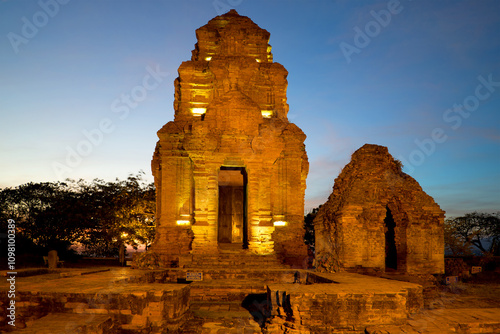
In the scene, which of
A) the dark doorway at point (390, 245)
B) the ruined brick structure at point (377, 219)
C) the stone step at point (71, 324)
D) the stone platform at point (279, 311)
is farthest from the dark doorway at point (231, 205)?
the stone step at point (71, 324)

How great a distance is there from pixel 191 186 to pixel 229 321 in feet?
33.2

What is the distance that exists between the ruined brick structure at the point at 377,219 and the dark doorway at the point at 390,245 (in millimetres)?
119

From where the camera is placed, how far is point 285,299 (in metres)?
8.41

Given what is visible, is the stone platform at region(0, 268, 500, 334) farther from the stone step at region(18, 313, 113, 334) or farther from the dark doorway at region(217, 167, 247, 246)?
the dark doorway at region(217, 167, 247, 246)

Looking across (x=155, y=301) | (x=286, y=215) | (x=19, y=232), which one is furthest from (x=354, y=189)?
(x=19, y=232)

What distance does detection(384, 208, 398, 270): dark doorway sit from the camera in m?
18.7

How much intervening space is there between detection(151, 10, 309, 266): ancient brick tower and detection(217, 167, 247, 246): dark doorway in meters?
0.06

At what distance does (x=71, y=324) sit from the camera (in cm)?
708

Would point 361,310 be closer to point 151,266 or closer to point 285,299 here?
point 285,299

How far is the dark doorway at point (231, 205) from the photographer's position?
21.0 meters

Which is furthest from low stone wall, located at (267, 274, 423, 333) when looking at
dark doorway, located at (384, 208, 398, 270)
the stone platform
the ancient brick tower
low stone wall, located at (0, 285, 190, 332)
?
dark doorway, located at (384, 208, 398, 270)

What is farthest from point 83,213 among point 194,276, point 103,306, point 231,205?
point 103,306

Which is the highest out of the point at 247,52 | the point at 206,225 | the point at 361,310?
the point at 247,52

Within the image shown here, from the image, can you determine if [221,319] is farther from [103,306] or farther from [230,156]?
[230,156]
